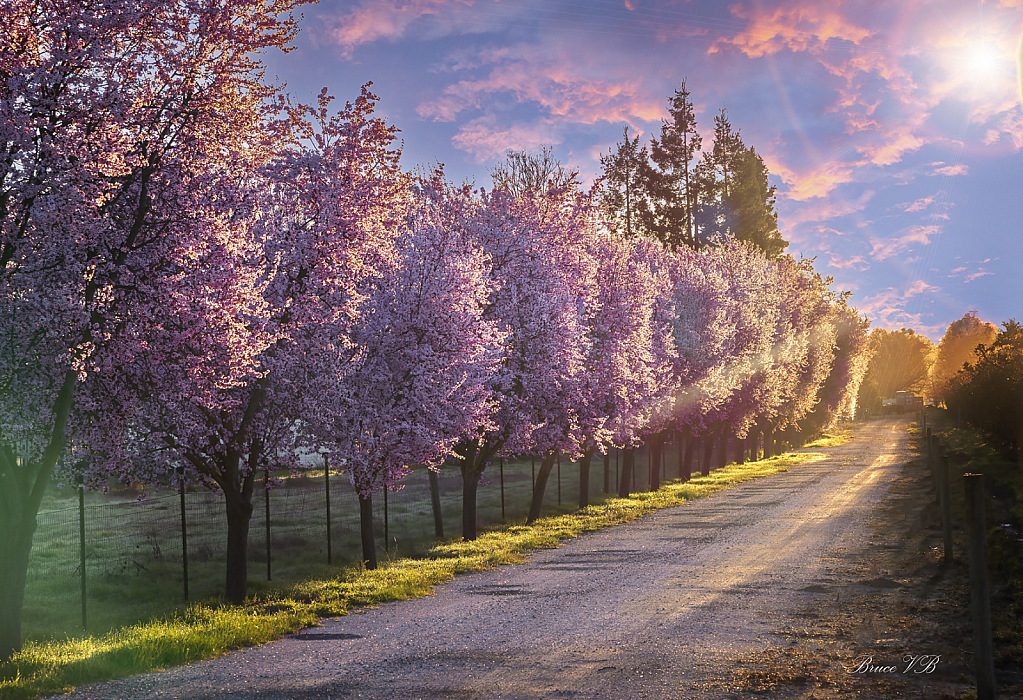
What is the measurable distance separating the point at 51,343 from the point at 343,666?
5.94 meters

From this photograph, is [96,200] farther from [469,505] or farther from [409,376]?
[469,505]

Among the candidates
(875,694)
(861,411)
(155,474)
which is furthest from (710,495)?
(861,411)

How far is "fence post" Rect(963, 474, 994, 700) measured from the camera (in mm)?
7344

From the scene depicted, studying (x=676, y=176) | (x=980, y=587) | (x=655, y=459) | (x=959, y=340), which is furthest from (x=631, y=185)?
(x=959, y=340)

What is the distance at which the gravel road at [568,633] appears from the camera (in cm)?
827

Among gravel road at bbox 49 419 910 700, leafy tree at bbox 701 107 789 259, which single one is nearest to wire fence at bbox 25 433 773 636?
gravel road at bbox 49 419 910 700

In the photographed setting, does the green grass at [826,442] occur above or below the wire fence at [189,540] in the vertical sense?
below

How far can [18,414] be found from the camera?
10852mm

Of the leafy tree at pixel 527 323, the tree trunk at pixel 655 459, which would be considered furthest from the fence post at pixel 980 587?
the tree trunk at pixel 655 459

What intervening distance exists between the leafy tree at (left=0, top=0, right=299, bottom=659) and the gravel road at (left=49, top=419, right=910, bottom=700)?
13.5ft

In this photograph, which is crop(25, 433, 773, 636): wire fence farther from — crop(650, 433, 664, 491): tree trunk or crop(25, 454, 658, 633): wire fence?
crop(650, 433, 664, 491): tree trunk

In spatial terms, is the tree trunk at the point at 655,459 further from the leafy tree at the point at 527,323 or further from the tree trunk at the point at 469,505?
the tree trunk at the point at 469,505

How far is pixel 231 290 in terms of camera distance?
11867 millimetres

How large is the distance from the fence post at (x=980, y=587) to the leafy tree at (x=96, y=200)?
962 cm
